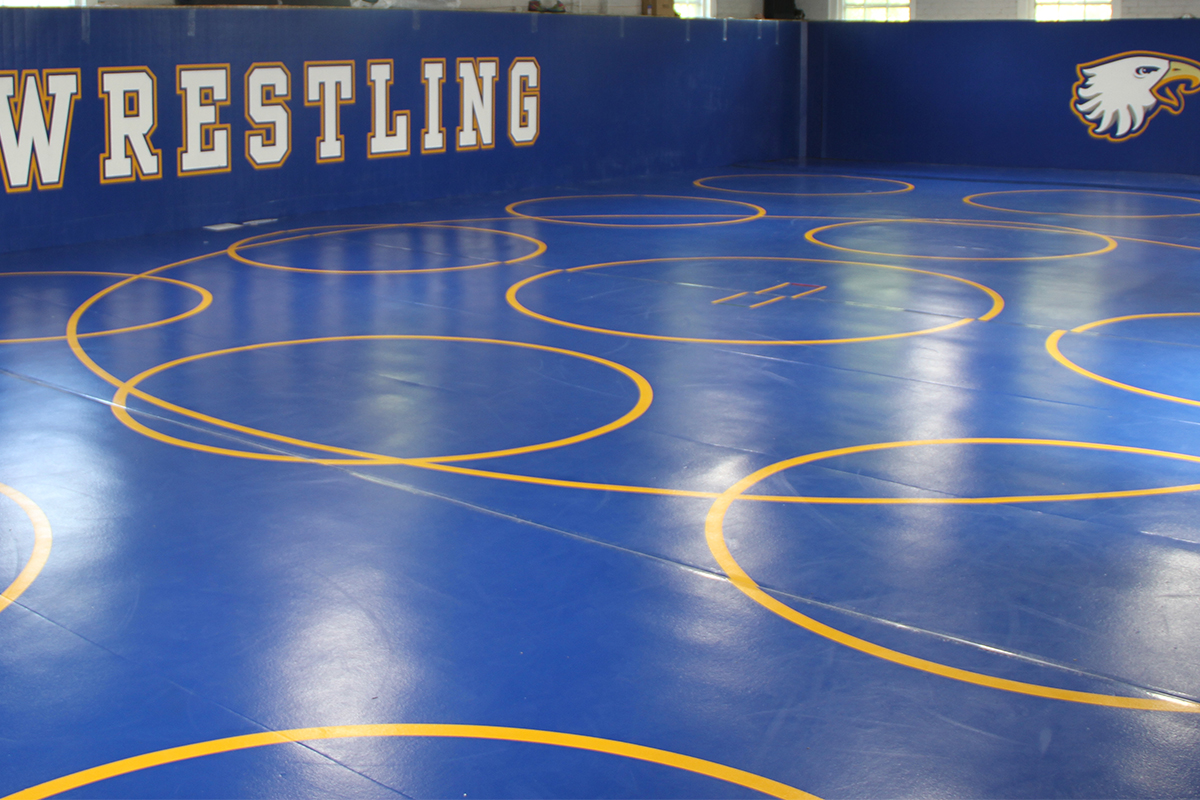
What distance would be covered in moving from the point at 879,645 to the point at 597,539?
127 cm

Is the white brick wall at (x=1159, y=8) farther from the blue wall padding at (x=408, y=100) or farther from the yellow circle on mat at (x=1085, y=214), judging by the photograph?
the yellow circle on mat at (x=1085, y=214)

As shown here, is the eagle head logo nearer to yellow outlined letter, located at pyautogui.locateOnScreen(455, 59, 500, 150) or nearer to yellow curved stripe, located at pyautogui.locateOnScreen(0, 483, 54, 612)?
yellow outlined letter, located at pyautogui.locateOnScreen(455, 59, 500, 150)

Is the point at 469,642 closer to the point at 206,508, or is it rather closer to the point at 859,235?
the point at 206,508

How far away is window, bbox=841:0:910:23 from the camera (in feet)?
81.0

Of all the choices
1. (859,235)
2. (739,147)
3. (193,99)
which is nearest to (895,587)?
(859,235)

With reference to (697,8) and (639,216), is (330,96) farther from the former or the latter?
(697,8)

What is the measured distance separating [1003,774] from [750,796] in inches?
26.7

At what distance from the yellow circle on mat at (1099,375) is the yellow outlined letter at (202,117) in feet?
27.7

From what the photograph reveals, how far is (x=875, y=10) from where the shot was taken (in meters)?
25.0

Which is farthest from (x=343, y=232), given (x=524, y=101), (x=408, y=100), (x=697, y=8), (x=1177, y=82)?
(x=1177, y=82)

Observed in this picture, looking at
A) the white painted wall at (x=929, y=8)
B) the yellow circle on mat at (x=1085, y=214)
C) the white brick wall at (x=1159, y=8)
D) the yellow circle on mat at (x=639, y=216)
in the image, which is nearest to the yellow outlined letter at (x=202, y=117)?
the yellow circle on mat at (x=639, y=216)

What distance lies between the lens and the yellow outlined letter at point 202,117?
12.2 metres

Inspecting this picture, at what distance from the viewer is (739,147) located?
64.7 ft

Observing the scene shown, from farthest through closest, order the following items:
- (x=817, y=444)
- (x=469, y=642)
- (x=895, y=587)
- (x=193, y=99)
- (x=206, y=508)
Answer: (x=193, y=99), (x=817, y=444), (x=206, y=508), (x=895, y=587), (x=469, y=642)
